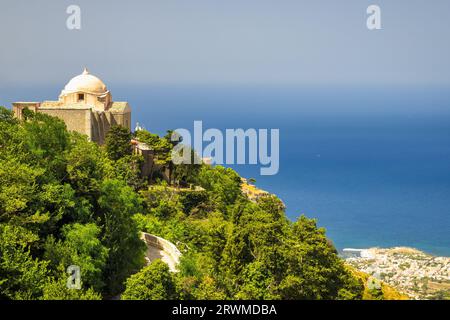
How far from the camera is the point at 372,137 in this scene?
459ft

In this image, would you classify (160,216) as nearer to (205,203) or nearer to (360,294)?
(205,203)

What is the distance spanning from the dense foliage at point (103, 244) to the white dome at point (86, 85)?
32.2 ft

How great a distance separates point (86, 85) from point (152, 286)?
19.7m

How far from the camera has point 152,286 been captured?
43.0 ft

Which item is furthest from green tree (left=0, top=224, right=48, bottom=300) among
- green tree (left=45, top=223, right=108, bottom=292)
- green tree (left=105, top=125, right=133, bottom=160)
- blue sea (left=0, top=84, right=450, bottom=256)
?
blue sea (left=0, top=84, right=450, bottom=256)

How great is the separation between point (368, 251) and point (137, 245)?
37.6 metres

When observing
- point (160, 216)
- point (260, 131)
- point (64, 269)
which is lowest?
point (64, 269)

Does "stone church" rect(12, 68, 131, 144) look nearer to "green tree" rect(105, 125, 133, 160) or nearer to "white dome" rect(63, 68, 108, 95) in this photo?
"white dome" rect(63, 68, 108, 95)

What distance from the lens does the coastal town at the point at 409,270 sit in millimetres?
33656

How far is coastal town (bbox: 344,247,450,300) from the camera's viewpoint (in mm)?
33656

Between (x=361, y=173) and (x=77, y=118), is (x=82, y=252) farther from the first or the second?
(x=361, y=173)

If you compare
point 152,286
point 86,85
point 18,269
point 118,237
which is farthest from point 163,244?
point 86,85

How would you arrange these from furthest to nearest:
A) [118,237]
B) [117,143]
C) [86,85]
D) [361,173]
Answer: [361,173] → [86,85] → [117,143] → [118,237]
